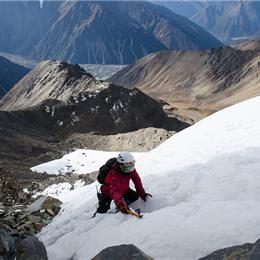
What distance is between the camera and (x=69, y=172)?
103 ft

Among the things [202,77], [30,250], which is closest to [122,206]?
[30,250]

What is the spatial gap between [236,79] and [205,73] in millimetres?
16962

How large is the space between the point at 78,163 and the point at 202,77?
139m

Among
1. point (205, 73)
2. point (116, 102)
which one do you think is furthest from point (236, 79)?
point (116, 102)

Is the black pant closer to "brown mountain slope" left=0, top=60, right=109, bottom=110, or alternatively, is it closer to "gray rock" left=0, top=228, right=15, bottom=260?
"gray rock" left=0, top=228, right=15, bottom=260

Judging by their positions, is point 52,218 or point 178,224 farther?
point 52,218

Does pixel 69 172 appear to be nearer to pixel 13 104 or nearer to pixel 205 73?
Result: pixel 13 104

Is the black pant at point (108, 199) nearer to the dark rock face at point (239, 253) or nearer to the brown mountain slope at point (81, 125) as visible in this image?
the dark rock face at point (239, 253)

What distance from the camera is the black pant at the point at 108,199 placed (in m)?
11.7

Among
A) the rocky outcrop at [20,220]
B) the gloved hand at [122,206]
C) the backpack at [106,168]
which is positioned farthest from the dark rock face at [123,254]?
the backpack at [106,168]

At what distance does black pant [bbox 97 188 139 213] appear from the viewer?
38.4 feet

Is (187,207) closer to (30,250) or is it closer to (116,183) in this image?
(116,183)

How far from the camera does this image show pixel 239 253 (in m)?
7.68

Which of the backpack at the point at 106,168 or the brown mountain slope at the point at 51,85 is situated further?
A: the brown mountain slope at the point at 51,85
